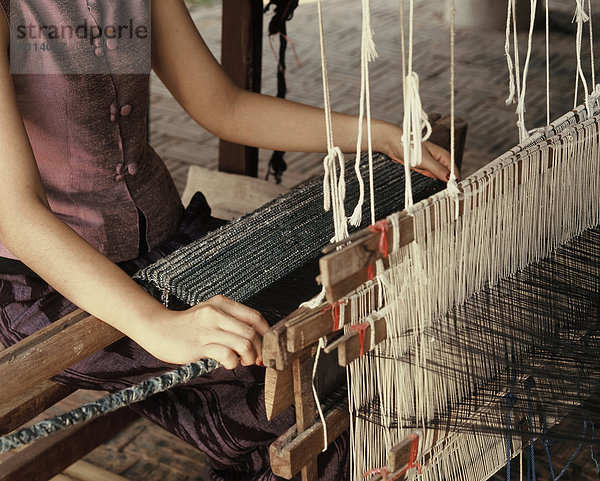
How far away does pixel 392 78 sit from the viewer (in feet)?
17.2

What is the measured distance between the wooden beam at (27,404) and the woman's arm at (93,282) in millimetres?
249

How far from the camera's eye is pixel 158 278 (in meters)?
1.54

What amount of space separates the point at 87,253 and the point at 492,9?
5.47 metres

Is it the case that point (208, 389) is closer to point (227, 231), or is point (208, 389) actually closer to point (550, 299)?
point (227, 231)

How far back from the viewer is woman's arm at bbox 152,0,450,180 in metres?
1.84

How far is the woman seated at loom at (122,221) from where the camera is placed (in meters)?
1.31

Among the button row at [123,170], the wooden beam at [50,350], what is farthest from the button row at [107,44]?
the wooden beam at [50,350]

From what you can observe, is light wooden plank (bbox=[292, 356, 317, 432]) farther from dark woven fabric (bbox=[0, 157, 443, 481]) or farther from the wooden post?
the wooden post

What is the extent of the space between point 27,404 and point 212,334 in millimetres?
558

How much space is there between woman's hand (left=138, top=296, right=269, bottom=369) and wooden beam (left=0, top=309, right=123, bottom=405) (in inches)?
5.7

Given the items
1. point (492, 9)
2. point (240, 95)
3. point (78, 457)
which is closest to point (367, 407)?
point (240, 95)

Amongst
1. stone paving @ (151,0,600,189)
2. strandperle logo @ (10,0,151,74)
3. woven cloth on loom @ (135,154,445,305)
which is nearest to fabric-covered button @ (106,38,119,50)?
strandperle logo @ (10,0,151,74)

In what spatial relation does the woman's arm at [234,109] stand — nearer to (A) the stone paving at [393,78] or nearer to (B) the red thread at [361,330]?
(B) the red thread at [361,330]

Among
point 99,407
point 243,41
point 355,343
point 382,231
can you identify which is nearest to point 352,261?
point 382,231
